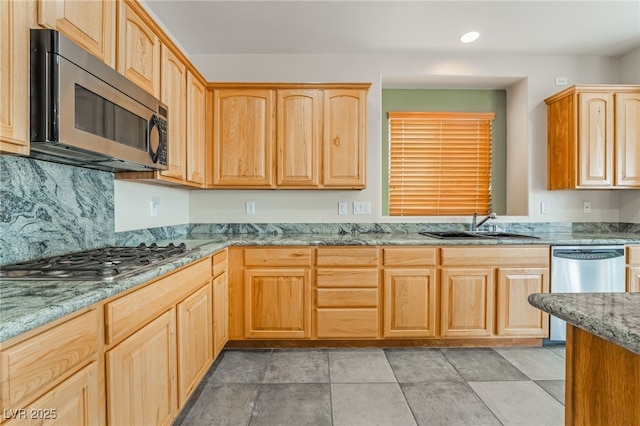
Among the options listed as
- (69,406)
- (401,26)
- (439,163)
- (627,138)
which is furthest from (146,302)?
(627,138)

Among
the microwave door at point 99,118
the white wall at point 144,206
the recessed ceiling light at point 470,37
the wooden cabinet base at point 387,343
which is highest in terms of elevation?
the recessed ceiling light at point 470,37

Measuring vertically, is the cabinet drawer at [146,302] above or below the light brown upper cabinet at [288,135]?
below

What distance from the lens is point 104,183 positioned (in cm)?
196

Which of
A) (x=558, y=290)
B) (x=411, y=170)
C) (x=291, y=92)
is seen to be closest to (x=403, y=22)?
(x=291, y=92)

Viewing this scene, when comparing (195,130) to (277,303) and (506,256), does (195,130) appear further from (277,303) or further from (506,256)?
(506,256)

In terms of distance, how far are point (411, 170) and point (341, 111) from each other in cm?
115

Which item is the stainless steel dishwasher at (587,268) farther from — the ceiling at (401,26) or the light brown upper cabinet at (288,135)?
the ceiling at (401,26)

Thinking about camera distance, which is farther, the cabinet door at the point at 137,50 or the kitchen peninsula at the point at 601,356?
the cabinet door at the point at 137,50

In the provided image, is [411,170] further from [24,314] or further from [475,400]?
[24,314]

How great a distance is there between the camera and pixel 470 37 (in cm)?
287

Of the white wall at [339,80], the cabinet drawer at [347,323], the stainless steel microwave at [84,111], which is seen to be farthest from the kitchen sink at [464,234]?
the stainless steel microwave at [84,111]

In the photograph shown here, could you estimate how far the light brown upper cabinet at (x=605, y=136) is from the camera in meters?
2.89

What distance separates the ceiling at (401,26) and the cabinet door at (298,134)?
54 centimetres

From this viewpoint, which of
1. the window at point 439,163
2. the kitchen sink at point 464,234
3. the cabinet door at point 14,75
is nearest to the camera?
the cabinet door at point 14,75
